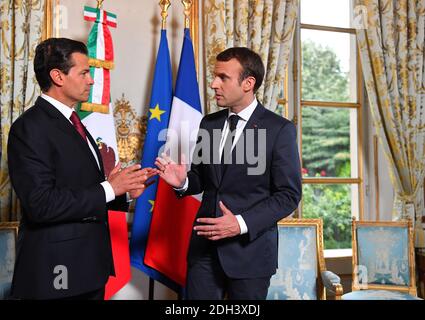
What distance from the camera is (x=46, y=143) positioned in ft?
5.67

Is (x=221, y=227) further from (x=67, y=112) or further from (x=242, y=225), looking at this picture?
(x=67, y=112)

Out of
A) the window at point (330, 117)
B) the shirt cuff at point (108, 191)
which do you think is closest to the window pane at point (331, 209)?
the window at point (330, 117)

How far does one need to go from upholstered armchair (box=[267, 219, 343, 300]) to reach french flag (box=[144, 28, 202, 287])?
0.54 m

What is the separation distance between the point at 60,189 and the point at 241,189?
714 mm

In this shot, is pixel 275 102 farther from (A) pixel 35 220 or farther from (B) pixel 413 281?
(A) pixel 35 220

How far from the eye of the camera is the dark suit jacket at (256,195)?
6.42ft

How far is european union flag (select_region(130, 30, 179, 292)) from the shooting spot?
2895mm

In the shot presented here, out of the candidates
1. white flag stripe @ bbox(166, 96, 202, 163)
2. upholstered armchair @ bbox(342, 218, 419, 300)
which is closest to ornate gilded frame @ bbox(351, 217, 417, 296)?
upholstered armchair @ bbox(342, 218, 419, 300)

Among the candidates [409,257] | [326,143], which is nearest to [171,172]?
[409,257]

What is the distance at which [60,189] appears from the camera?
172cm

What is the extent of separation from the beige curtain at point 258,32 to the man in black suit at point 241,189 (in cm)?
98

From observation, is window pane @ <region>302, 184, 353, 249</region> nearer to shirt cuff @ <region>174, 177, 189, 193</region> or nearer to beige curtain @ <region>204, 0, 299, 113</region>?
beige curtain @ <region>204, 0, 299, 113</region>

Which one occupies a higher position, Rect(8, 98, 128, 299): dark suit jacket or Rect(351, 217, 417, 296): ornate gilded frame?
Rect(8, 98, 128, 299): dark suit jacket

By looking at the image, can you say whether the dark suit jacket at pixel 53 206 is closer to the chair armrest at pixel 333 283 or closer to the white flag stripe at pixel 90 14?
the white flag stripe at pixel 90 14
